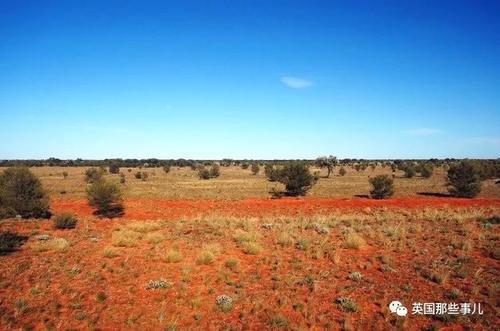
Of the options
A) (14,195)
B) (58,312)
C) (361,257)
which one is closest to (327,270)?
(361,257)

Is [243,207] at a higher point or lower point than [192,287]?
higher

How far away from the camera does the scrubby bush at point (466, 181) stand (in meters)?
37.1

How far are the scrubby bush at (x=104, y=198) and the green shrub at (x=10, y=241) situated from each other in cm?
789

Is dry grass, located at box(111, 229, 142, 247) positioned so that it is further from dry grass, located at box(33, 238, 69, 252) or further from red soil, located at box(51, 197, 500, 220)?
red soil, located at box(51, 197, 500, 220)

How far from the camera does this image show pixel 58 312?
9.73 metres

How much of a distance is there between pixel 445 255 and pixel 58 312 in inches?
506

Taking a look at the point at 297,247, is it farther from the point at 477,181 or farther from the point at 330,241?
the point at 477,181

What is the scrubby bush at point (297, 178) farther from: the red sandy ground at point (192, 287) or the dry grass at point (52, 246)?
the dry grass at point (52, 246)

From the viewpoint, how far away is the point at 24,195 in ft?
80.1
